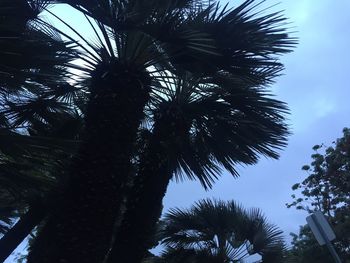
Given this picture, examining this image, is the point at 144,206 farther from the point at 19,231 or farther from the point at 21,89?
the point at 19,231

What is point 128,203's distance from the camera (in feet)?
25.7

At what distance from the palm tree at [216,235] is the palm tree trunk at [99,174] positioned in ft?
13.7

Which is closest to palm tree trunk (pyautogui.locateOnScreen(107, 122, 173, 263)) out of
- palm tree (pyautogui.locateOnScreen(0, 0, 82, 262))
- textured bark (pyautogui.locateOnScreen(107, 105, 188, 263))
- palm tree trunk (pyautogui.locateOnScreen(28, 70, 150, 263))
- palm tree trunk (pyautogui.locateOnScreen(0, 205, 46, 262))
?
textured bark (pyautogui.locateOnScreen(107, 105, 188, 263))

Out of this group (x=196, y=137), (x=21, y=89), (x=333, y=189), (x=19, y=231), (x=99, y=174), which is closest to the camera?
(x=21, y=89)

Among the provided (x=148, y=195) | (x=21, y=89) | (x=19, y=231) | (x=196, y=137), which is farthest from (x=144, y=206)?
(x=19, y=231)

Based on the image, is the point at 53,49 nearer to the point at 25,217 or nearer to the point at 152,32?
the point at 152,32

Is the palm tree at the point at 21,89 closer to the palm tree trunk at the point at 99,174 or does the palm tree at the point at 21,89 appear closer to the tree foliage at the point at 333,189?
the palm tree trunk at the point at 99,174

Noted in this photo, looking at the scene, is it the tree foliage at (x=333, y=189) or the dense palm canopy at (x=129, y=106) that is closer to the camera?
the dense palm canopy at (x=129, y=106)

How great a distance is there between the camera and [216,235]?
33.8ft

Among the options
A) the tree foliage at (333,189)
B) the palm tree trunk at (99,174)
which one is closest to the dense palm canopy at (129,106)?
the palm tree trunk at (99,174)

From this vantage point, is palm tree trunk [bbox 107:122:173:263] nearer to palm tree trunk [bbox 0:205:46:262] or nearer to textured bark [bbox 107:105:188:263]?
textured bark [bbox 107:105:188:263]

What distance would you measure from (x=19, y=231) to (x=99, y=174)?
14.3 feet

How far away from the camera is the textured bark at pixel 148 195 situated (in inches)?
289

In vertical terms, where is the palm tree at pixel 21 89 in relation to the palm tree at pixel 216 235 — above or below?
below
